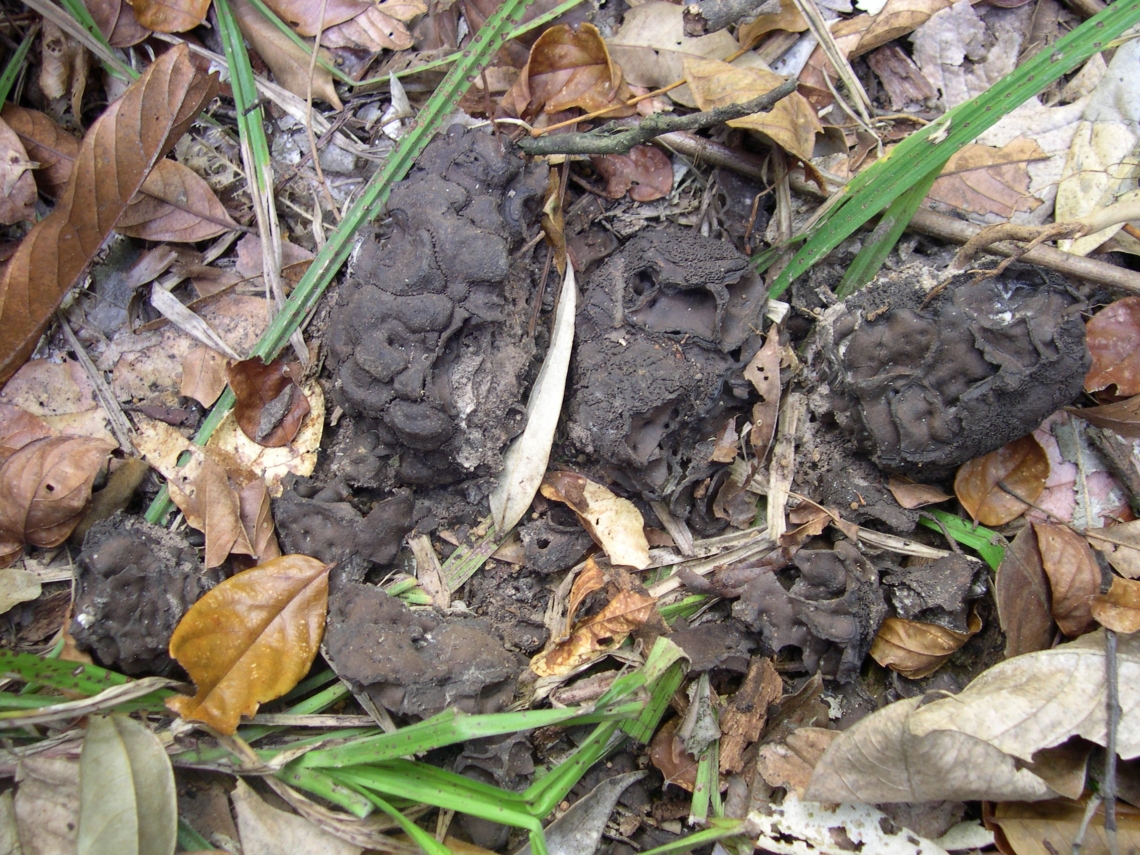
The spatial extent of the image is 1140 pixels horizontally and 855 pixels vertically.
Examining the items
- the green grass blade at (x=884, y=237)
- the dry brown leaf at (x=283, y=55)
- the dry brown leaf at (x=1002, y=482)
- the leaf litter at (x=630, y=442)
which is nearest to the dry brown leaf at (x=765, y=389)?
the leaf litter at (x=630, y=442)

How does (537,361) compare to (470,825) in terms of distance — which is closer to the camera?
(470,825)

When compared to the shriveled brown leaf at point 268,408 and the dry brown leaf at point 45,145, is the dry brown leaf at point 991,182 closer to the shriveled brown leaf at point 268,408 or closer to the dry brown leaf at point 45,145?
the shriveled brown leaf at point 268,408

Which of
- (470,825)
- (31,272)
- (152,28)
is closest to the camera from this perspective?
(470,825)

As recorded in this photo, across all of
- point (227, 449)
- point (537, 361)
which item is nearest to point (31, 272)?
point (227, 449)

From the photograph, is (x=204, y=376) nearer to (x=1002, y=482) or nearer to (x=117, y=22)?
(x=117, y=22)

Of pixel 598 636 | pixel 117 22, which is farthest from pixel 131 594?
pixel 117 22

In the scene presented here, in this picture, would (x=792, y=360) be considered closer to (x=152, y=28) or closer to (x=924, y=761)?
(x=924, y=761)

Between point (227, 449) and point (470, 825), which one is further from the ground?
point (227, 449)
